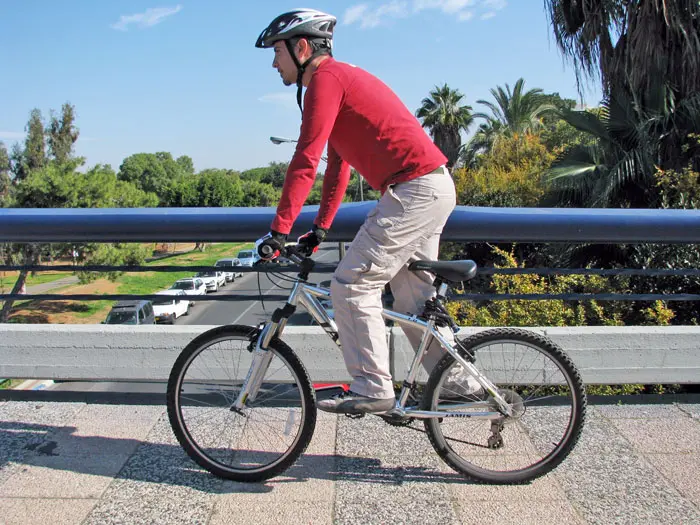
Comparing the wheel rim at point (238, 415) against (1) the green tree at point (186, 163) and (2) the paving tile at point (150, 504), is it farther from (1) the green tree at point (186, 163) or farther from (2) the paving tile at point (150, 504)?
(1) the green tree at point (186, 163)

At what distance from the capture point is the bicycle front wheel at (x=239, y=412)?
2.88 metres

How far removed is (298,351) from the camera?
148 inches

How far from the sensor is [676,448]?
314cm

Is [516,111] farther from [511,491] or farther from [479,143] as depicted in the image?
[511,491]

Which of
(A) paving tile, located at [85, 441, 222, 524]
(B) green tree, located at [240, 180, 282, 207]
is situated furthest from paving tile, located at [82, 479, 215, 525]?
(B) green tree, located at [240, 180, 282, 207]

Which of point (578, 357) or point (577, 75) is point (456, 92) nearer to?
point (577, 75)

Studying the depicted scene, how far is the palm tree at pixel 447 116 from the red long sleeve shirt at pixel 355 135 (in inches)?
1987

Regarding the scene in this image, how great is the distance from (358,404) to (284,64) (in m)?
1.53

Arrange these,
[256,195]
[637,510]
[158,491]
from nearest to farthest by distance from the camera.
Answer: [637,510] → [158,491] → [256,195]

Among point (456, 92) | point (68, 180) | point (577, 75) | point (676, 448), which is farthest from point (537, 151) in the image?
point (676, 448)

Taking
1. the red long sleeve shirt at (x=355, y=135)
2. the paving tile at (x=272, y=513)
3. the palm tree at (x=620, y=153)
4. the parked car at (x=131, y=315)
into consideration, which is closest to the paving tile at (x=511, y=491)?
the paving tile at (x=272, y=513)

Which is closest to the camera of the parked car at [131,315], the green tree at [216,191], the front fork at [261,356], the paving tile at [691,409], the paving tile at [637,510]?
the paving tile at [637,510]

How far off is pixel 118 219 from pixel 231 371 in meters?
1.09

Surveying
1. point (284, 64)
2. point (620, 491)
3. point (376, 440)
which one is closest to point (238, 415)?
point (376, 440)
